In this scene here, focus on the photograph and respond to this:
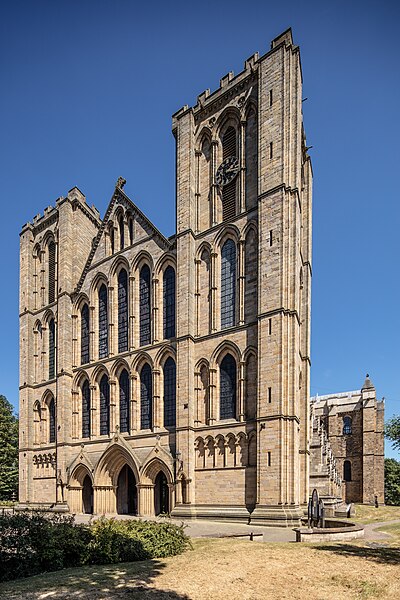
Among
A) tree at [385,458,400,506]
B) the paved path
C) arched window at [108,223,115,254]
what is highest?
arched window at [108,223,115,254]

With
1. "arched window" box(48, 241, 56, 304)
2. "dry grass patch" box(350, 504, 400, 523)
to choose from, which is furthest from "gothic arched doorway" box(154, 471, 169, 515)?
"arched window" box(48, 241, 56, 304)

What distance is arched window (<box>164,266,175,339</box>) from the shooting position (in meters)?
32.3

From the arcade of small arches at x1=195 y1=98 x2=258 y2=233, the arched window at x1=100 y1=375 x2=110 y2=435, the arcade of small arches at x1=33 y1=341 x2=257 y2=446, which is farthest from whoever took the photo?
the arched window at x1=100 y1=375 x2=110 y2=435

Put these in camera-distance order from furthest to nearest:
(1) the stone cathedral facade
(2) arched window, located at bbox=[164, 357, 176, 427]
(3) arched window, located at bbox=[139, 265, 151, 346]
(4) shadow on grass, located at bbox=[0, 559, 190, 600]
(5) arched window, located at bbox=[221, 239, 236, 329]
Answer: (3) arched window, located at bbox=[139, 265, 151, 346]
(2) arched window, located at bbox=[164, 357, 176, 427]
(5) arched window, located at bbox=[221, 239, 236, 329]
(1) the stone cathedral facade
(4) shadow on grass, located at bbox=[0, 559, 190, 600]

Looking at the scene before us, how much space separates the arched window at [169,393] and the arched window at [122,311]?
14.9ft

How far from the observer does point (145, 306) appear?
113 ft

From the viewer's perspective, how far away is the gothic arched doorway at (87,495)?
119 ft

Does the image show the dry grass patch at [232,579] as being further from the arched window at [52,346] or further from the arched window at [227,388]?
the arched window at [52,346]

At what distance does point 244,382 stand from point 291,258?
24.5 feet

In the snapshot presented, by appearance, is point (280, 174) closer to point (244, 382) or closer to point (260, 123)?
point (260, 123)

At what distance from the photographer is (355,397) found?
63.2 metres

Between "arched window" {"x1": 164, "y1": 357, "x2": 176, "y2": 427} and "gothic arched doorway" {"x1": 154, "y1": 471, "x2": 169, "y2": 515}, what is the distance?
370cm

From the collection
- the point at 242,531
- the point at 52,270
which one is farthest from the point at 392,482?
the point at 242,531

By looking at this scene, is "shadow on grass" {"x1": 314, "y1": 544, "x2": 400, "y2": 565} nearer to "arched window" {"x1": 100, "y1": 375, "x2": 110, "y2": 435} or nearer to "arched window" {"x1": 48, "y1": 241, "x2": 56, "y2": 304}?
"arched window" {"x1": 100, "y1": 375, "x2": 110, "y2": 435}
